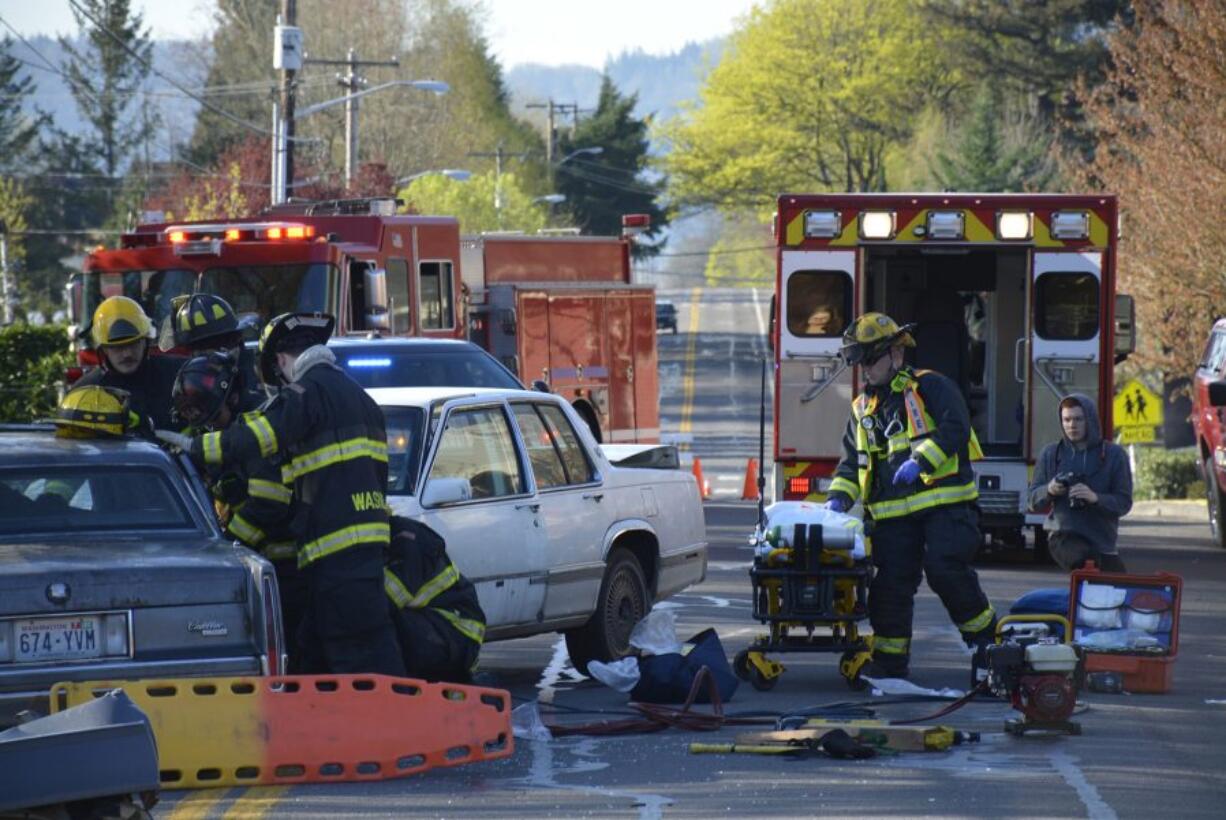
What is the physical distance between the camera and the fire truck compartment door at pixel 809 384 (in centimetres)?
1659

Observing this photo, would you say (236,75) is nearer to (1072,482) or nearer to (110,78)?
(110,78)

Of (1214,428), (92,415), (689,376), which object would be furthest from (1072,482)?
(689,376)

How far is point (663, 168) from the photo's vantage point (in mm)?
80000

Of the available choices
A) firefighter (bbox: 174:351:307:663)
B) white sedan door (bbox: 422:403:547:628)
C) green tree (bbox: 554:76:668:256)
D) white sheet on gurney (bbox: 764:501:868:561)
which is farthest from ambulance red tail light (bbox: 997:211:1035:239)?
green tree (bbox: 554:76:668:256)

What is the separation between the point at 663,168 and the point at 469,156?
44.4 ft

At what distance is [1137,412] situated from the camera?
83.0 ft

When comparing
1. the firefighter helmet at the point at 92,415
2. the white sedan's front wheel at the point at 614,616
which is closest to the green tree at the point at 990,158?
the white sedan's front wheel at the point at 614,616

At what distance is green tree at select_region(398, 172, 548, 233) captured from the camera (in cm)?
5503

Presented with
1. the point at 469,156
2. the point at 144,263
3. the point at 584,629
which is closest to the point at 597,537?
the point at 584,629

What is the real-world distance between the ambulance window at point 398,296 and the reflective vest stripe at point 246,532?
36.4 ft

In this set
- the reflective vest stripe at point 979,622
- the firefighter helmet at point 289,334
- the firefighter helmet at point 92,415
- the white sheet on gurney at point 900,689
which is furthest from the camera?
the reflective vest stripe at point 979,622

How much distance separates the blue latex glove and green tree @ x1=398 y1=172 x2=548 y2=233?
132 feet

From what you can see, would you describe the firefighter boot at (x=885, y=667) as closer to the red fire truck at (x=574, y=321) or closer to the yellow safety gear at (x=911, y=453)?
the yellow safety gear at (x=911, y=453)

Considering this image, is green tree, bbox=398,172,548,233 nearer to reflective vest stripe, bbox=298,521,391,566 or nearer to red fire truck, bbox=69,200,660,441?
red fire truck, bbox=69,200,660,441
